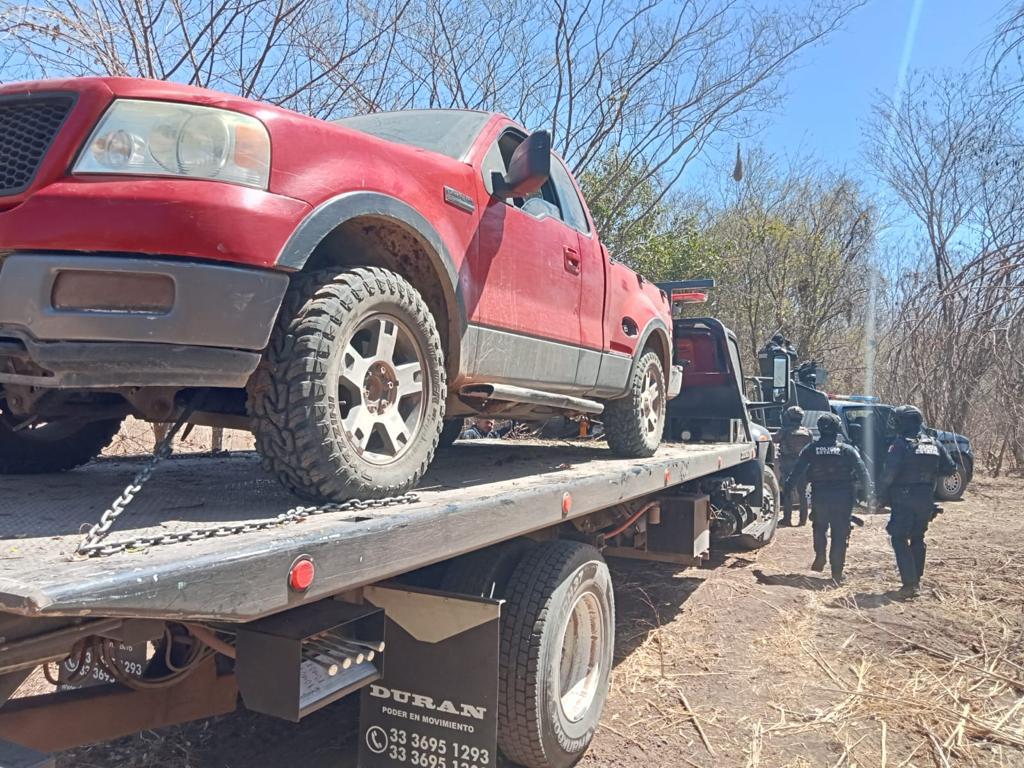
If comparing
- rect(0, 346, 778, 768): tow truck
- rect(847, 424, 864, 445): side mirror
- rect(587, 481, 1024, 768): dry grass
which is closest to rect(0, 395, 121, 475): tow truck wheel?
rect(0, 346, 778, 768): tow truck

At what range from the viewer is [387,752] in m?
2.94

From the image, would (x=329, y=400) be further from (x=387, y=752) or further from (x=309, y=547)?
(x=387, y=752)

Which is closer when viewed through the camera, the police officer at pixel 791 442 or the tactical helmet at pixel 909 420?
the tactical helmet at pixel 909 420

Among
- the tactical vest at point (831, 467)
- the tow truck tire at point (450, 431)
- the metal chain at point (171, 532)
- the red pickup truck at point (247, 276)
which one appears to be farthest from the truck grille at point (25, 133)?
the tactical vest at point (831, 467)

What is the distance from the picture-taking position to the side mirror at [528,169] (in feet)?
11.2

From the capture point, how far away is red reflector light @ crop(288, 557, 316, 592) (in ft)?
6.40

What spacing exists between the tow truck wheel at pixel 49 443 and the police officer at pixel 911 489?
6667 mm

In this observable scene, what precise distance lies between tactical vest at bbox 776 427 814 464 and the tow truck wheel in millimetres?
9127

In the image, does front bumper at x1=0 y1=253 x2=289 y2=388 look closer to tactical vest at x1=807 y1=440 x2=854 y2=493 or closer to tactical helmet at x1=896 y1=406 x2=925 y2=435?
tactical helmet at x1=896 y1=406 x2=925 y2=435

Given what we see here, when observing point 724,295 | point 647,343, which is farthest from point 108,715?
point 724,295

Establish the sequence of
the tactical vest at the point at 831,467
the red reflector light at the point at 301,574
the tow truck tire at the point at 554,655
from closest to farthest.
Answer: the red reflector light at the point at 301,574 → the tow truck tire at the point at 554,655 → the tactical vest at the point at 831,467

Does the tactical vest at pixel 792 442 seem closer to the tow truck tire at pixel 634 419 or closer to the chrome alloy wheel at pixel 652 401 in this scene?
the chrome alloy wheel at pixel 652 401

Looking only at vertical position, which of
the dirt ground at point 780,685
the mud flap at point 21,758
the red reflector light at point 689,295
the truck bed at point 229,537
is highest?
the red reflector light at point 689,295

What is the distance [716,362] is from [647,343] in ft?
7.53
